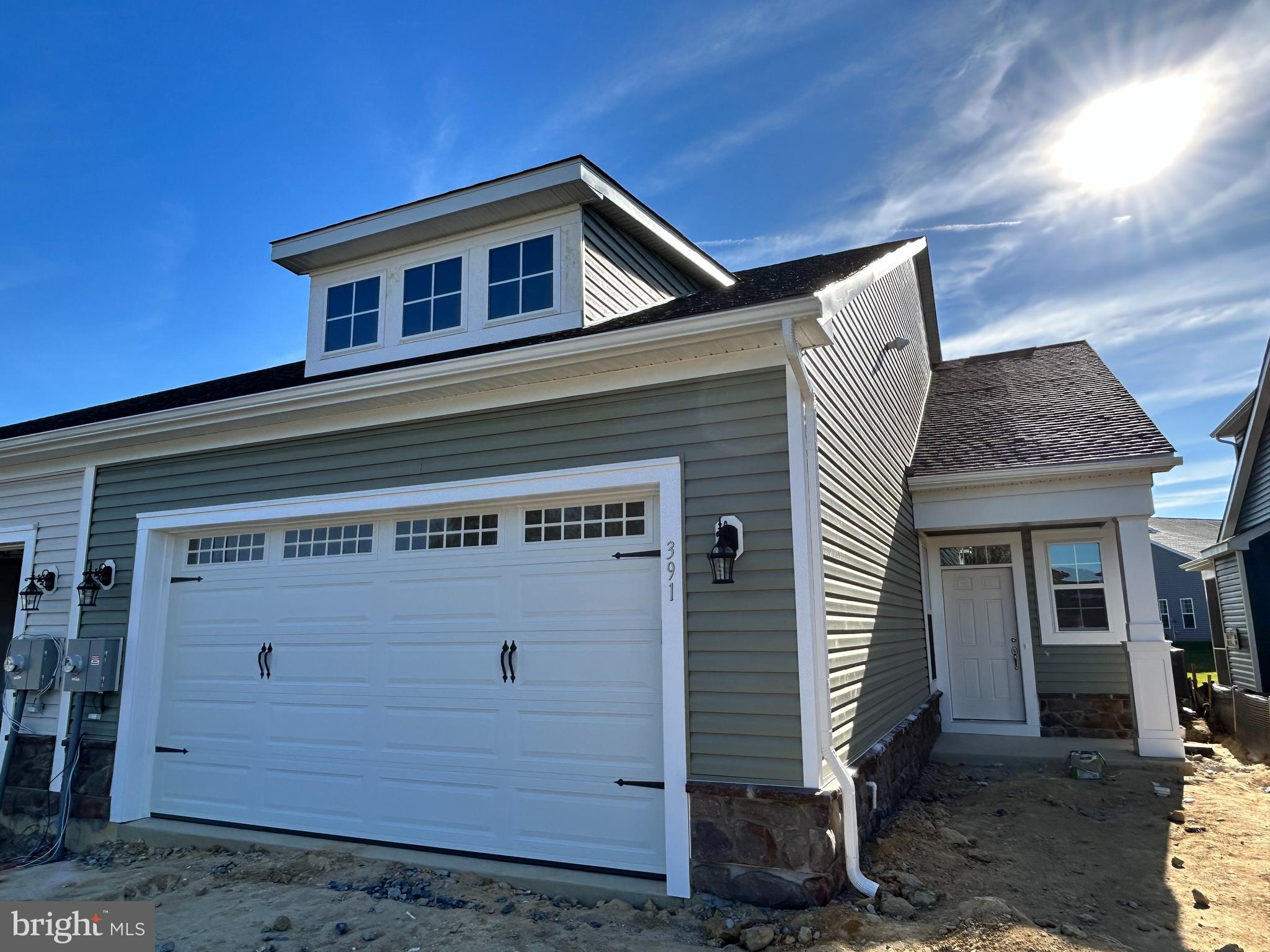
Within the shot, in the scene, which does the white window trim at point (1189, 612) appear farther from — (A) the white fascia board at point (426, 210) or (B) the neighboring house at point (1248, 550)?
(A) the white fascia board at point (426, 210)

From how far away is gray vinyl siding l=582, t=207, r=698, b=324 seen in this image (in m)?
6.19

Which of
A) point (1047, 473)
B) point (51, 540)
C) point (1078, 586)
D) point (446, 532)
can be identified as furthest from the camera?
point (1078, 586)

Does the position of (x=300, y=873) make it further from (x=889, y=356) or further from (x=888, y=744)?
(x=889, y=356)

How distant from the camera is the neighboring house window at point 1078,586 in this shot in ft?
29.1

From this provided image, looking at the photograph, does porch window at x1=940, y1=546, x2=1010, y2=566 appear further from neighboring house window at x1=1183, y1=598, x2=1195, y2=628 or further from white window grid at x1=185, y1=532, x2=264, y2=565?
neighboring house window at x1=1183, y1=598, x2=1195, y2=628

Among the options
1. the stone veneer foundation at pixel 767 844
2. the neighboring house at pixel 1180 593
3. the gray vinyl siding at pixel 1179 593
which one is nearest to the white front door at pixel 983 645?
the stone veneer foundation at pixel 767 844

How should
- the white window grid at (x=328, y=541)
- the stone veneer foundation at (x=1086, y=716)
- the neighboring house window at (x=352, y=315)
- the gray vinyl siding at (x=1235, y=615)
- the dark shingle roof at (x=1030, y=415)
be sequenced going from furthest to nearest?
1. the gray vinyl siding at (x=1235, y=615)
2. the stone veneer foundation at (x=1086, y=716)
3. the dark shingle roof at (x=1030, y=415)
4. the neighboring house window at (x=352, y=315)
5. the white window grid at (x=328, y=541)

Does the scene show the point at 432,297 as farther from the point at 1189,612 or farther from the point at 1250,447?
the point at 1189,612

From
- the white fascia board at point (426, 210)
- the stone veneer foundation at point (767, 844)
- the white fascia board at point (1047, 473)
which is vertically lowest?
the stone veneer foundation at point (767, 844)

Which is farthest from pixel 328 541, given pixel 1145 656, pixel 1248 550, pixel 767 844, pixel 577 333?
pixel 1248 550

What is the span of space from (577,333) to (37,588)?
19.3ft

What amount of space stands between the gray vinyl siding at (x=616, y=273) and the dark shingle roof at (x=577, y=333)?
0.70 feet

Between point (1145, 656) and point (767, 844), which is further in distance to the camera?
point (1145, 656)

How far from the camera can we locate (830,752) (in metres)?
4.00
